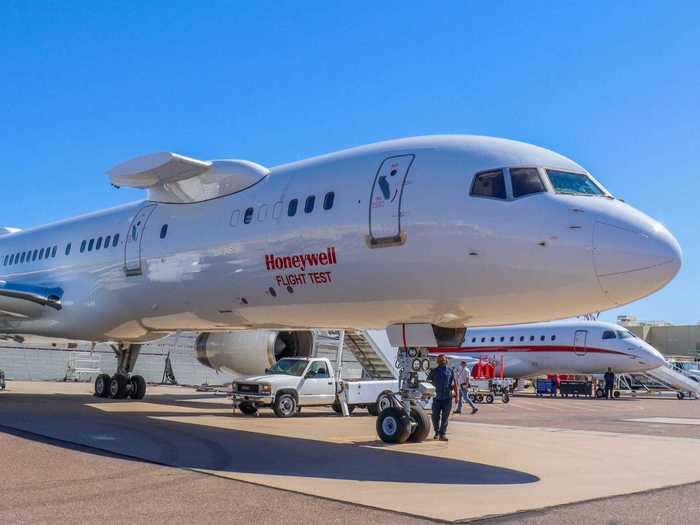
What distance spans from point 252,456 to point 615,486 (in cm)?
451

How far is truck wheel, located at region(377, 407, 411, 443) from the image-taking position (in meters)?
11.7

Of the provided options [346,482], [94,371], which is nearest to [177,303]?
Result: [346,482]

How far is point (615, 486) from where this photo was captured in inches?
333

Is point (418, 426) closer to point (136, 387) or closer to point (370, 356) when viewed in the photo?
point (370, 356)

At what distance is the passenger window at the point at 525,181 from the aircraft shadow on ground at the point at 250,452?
357 centimetres

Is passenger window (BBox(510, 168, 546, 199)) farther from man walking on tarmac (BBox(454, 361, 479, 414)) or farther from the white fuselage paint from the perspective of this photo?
man walking on tarmac (BBox(454, 361, 479, 414))

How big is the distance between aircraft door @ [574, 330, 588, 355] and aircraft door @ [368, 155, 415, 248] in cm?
2828

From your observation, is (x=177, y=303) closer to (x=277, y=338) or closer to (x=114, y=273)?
(x=114, y=273)

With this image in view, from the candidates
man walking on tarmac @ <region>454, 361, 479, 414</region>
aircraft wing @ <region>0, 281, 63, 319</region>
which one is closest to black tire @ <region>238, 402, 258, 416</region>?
aircraft wing @ <region>0, 281, 63, 319</region>

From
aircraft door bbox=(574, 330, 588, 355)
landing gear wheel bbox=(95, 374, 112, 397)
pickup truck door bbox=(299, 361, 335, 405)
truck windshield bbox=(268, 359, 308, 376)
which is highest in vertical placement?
aircraft door bbox=(574, 330, 588, 355)

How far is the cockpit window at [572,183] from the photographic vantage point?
32.7ft

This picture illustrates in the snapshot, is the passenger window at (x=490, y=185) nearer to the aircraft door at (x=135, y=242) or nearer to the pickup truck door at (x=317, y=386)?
the aircraft door at (x=135, y=242)

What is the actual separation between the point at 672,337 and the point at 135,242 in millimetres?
83632

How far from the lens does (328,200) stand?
11.8 m
